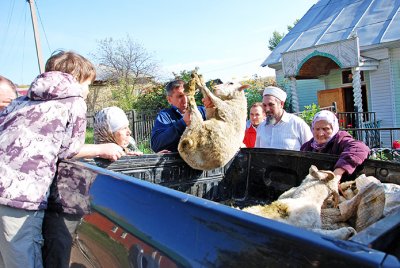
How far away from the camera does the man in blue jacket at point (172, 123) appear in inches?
137

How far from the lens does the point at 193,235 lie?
112 cm

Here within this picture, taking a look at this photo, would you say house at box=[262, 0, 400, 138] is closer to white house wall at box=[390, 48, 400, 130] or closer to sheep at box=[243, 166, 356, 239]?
white house wall at box=[390, 48, 400, 130]

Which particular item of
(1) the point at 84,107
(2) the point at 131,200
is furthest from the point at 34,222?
(2) the point at 131,200

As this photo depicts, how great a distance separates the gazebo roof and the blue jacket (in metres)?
12.1

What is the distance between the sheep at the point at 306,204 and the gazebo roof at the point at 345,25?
12988mm

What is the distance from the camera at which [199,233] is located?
1104mm

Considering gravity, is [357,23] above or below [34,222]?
above

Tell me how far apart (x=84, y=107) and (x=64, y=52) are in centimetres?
56

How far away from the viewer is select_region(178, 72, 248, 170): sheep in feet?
8.66

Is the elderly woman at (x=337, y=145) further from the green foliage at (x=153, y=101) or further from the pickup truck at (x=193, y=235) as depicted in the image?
the green foliage at (x=153, y=101)

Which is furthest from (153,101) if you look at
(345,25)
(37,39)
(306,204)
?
(306,204)

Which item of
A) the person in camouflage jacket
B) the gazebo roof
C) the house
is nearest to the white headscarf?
the person in camouflage jacket

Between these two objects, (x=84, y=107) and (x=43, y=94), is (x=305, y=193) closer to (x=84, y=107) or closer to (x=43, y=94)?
(x=84, y=107)

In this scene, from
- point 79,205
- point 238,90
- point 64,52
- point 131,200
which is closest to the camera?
point 131,200
